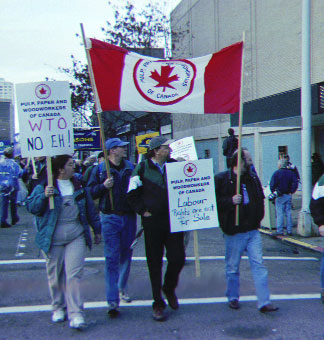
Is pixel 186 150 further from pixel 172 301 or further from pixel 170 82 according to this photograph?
pixel 172 301

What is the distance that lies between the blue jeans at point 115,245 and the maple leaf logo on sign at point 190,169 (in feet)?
2.53

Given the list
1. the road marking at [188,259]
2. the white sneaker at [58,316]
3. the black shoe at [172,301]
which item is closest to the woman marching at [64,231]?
the white sneaker at [58,316]

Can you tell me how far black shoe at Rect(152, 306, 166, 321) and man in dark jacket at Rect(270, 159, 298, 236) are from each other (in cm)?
615

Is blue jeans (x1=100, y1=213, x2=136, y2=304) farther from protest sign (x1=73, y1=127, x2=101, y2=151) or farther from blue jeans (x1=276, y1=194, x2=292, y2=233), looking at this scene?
protest sign (x1=73, y1=127, x2=101, y2=151)

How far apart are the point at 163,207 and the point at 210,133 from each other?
24064 millimetres

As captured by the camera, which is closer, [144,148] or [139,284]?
[139,284]

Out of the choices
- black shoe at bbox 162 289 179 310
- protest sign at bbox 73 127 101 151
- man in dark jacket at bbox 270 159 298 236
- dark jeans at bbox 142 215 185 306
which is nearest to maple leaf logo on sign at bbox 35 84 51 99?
dark jeans at bbox 142 215 185 306

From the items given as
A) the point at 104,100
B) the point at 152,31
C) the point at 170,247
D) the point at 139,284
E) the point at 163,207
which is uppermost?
the point at 152,31

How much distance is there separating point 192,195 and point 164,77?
164 centimetres

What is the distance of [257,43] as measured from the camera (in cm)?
2258

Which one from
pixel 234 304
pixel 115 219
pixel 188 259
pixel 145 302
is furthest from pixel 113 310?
pixel 188 259

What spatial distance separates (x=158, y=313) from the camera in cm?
532

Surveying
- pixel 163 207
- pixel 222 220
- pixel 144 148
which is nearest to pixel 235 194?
pixel 222 220

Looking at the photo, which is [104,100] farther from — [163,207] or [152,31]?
[152,31]
